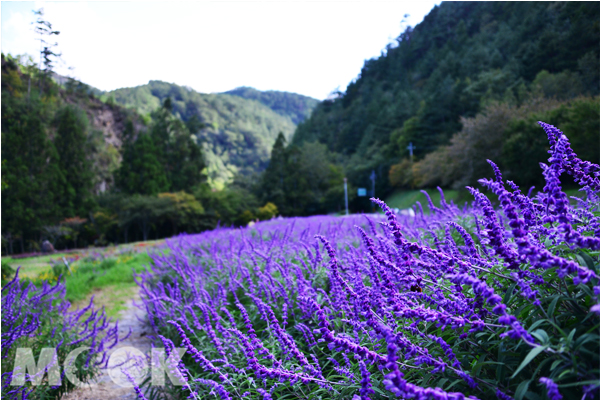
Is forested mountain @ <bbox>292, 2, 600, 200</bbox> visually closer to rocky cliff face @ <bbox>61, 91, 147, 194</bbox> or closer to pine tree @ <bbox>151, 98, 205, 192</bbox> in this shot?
pine tree @ <bbox>151, 98, 205, 192</bbox>

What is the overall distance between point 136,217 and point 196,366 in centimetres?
2593

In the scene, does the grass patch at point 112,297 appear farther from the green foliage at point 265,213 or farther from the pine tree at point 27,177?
A: the green foliage at point 265,213

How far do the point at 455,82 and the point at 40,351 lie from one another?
5219 cm

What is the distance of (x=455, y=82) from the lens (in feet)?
153

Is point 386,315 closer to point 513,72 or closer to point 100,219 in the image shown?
point 100,219

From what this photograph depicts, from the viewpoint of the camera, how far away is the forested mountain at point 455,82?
23166 mm

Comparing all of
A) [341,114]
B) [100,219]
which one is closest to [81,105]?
[100,219]

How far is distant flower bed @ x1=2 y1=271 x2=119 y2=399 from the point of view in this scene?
2863 mm

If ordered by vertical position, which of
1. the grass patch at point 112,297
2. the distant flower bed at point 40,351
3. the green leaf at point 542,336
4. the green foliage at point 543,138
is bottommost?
the grass patch at point 112,297

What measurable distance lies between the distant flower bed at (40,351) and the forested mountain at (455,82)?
55.1ft

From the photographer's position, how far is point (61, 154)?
26.5 meters

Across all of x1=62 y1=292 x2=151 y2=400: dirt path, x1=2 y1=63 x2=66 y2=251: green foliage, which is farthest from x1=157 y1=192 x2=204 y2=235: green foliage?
x1=62 y1=292 x2=151 y2=400: dirt path

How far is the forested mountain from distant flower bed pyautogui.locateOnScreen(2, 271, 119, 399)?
55.1 feet

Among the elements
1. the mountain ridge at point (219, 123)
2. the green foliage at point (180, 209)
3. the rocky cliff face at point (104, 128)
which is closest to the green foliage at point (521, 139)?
the green foliage at point (180, 209)
